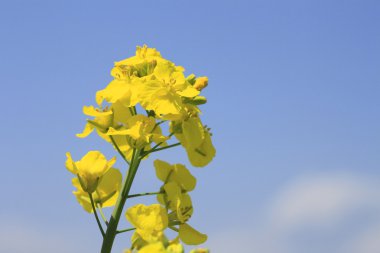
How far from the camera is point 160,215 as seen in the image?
2.58 metres

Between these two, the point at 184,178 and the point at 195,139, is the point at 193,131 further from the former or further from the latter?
the point at 184,178

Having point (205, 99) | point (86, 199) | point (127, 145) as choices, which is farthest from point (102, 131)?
point (205, 99)

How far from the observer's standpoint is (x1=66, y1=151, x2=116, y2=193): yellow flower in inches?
114

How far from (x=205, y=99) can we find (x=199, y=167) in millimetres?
370

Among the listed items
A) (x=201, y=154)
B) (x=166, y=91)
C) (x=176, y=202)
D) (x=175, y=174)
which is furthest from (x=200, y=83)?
(x=176, y=202)

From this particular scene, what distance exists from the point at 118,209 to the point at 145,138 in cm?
36

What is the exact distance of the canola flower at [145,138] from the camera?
279 cm

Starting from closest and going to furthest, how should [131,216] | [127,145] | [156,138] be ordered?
[131,216] < [156,138] < [127,145]

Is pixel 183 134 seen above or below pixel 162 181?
above

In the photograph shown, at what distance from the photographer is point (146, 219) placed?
2.54m

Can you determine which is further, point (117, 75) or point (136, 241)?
point (117, 75)

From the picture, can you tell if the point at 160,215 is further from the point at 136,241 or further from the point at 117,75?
the point at 117,75

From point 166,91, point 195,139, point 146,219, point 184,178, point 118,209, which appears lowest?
point 146,219

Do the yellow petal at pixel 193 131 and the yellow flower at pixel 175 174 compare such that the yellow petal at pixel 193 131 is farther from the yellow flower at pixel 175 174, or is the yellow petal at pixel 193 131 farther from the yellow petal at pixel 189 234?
the yellow petal at pixel 189 234
